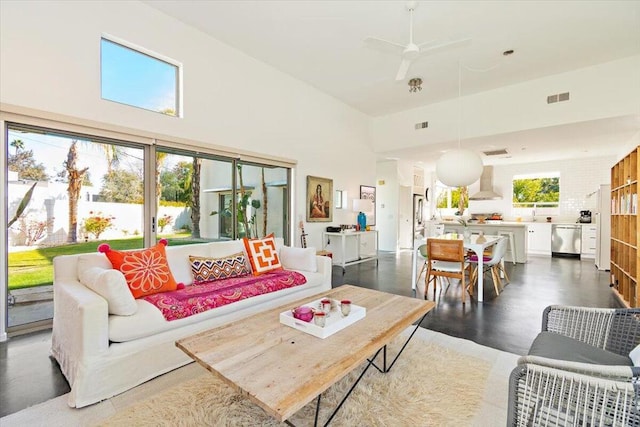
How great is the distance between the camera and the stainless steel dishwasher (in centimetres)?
754

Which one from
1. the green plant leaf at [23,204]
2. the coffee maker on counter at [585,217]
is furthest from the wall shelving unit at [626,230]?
the green plant leaf at [23,204]

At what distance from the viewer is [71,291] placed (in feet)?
6.57

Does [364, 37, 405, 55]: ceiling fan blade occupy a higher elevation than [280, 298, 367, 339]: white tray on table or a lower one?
higher

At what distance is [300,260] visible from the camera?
3.56 m

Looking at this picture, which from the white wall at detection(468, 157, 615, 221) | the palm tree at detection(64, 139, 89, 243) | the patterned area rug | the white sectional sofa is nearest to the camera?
the patterned area rug

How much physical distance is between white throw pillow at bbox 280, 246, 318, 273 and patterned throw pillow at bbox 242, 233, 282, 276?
0.16m

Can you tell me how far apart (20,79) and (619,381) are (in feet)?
14.8

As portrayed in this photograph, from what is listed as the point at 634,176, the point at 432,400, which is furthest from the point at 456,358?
the point at 634,176

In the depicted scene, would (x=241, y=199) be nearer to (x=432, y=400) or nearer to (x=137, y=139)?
(x=137, y=139)

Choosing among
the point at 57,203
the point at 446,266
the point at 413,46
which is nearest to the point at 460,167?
the point at 446,266

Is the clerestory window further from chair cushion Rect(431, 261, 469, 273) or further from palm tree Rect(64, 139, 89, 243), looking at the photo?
chair cushion Rect(431, 261, 469, 273)

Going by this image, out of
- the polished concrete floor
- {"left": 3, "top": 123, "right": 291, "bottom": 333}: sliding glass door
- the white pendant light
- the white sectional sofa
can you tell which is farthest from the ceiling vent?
the white sectional sofa

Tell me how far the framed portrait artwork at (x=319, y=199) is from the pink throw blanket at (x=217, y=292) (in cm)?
258

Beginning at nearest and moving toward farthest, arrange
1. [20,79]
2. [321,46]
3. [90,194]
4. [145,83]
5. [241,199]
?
[20,79] < [90,194] < [145,83] < [321,46] < [241,199]
